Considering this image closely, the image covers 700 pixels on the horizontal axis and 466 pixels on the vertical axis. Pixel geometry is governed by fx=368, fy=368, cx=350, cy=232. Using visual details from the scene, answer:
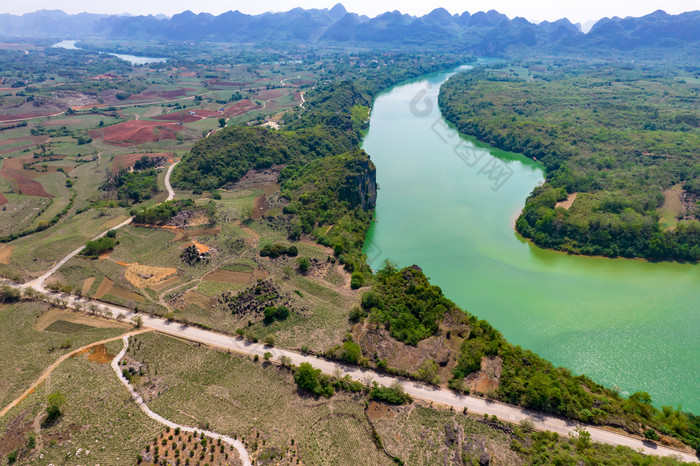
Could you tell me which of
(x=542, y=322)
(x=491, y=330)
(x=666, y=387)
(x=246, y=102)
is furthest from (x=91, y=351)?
(x=246, y=102)

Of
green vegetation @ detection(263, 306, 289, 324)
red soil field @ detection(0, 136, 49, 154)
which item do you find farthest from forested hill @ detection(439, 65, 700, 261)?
red soil field @ detection(0, 136, 49, 154)

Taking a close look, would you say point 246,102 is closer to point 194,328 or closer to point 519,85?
point 519,85

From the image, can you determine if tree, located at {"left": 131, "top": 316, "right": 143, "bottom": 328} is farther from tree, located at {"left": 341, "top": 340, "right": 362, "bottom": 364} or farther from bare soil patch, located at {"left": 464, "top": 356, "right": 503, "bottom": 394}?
bare soil patch, located at {"left": 464, "top": 356, "right": 503, "bottom": 394}

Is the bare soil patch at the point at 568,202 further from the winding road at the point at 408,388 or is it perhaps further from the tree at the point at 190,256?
the tree at the point at 190,256

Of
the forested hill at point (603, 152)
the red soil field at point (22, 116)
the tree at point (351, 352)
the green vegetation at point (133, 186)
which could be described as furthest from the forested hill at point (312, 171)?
the red soil field at point (22, 116)

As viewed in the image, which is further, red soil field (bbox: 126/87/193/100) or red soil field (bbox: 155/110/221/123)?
red soil field (bbox: 126/87/193/100)
